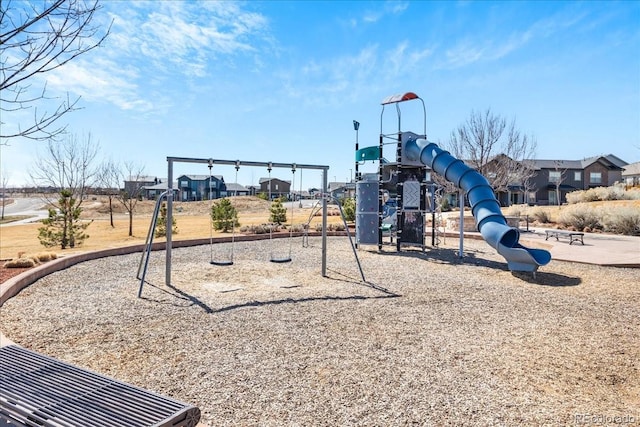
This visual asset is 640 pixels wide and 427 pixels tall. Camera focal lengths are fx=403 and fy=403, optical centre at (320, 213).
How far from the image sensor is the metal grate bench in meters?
2.40

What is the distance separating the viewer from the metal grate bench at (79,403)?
2396 mm

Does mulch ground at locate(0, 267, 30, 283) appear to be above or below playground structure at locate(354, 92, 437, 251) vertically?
below

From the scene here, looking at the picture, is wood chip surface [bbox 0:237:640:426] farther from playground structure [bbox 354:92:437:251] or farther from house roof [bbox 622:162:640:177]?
house roof [bbox 622:162:640:177]

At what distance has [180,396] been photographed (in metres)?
3.44

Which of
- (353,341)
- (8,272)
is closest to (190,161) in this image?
(8,272)

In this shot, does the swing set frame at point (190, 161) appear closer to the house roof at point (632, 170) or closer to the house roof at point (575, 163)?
the house roof at point (575, 163)

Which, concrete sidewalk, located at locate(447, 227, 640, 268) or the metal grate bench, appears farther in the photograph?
concrete sidewalk, located at locate(447, 227, 640, 268)

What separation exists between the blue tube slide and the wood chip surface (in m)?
0.50

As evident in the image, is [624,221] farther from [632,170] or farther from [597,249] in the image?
[632,170]

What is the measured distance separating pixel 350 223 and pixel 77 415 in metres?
20.7

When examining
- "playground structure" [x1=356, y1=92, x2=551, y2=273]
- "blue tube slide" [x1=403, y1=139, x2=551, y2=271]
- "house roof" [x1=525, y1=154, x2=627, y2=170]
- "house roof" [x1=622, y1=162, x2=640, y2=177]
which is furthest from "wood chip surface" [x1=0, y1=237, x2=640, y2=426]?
"house roof" [x1=622, y1=162, x2=640, y2=177]

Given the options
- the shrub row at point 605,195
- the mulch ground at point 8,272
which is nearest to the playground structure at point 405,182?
the mulch ground at point 8,272

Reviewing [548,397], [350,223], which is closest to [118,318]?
[548,397]

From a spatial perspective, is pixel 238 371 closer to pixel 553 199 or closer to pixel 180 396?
pixel 180 396
